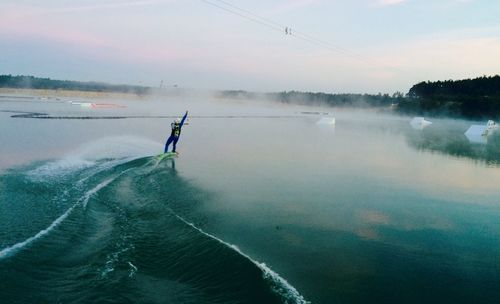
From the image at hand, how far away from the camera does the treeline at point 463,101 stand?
97175mm

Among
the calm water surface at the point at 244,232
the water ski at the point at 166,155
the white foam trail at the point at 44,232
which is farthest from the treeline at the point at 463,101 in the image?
the white foam trail at the point at 44,232

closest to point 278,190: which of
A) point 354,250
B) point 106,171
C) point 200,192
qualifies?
point 200,192

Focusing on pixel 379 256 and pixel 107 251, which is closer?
pixel 107 251

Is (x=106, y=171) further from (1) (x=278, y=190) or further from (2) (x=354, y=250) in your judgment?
(2) (x=354, y=250)

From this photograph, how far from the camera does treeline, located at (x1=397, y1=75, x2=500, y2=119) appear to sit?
97175 mm

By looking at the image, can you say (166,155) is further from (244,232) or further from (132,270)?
(132,270)

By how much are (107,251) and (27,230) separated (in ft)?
7.18

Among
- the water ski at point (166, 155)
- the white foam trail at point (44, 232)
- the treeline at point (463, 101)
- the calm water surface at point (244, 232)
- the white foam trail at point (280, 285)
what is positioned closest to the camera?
the white foam trail at point (280, 285)

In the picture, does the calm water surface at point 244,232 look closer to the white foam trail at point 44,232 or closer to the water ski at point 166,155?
the white foam trail at point 44,232

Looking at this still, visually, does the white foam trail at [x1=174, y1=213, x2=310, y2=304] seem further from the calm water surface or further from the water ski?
the water ski

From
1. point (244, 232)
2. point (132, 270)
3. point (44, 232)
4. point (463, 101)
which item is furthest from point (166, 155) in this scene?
point (463, 101)

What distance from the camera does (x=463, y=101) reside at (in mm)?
107250

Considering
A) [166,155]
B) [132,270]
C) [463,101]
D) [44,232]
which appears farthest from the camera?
[463,101]

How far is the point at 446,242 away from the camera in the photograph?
912 centimetres
